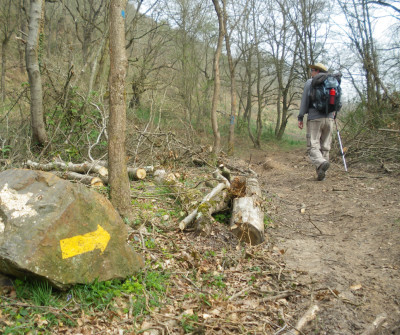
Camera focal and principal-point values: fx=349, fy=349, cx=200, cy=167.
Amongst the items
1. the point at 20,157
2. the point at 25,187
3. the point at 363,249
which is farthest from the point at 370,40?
the point at 25,187

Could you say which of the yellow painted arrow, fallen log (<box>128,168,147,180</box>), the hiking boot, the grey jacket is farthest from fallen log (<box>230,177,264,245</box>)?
the grey jacket

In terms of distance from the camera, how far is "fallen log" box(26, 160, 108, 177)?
660 cm

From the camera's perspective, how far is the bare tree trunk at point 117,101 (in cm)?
427

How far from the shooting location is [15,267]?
109 inches

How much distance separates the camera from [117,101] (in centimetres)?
430

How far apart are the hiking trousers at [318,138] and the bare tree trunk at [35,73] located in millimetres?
6113

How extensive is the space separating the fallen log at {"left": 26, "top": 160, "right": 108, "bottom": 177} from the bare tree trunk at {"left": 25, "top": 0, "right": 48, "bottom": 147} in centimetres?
137

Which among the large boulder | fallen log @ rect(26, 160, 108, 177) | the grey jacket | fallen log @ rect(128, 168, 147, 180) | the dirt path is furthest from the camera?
the grey jacket

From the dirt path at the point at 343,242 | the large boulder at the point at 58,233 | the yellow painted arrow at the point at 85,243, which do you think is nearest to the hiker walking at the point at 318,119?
the dirt path at the point at 343,242

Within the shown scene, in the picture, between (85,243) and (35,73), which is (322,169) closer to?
(85,243)

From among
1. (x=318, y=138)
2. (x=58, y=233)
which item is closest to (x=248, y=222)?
(x=58, y=233)

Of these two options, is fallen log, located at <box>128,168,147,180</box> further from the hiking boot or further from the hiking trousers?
the hiking boot

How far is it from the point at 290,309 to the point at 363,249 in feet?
5.65

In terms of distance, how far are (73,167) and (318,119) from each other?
17.9 ft
